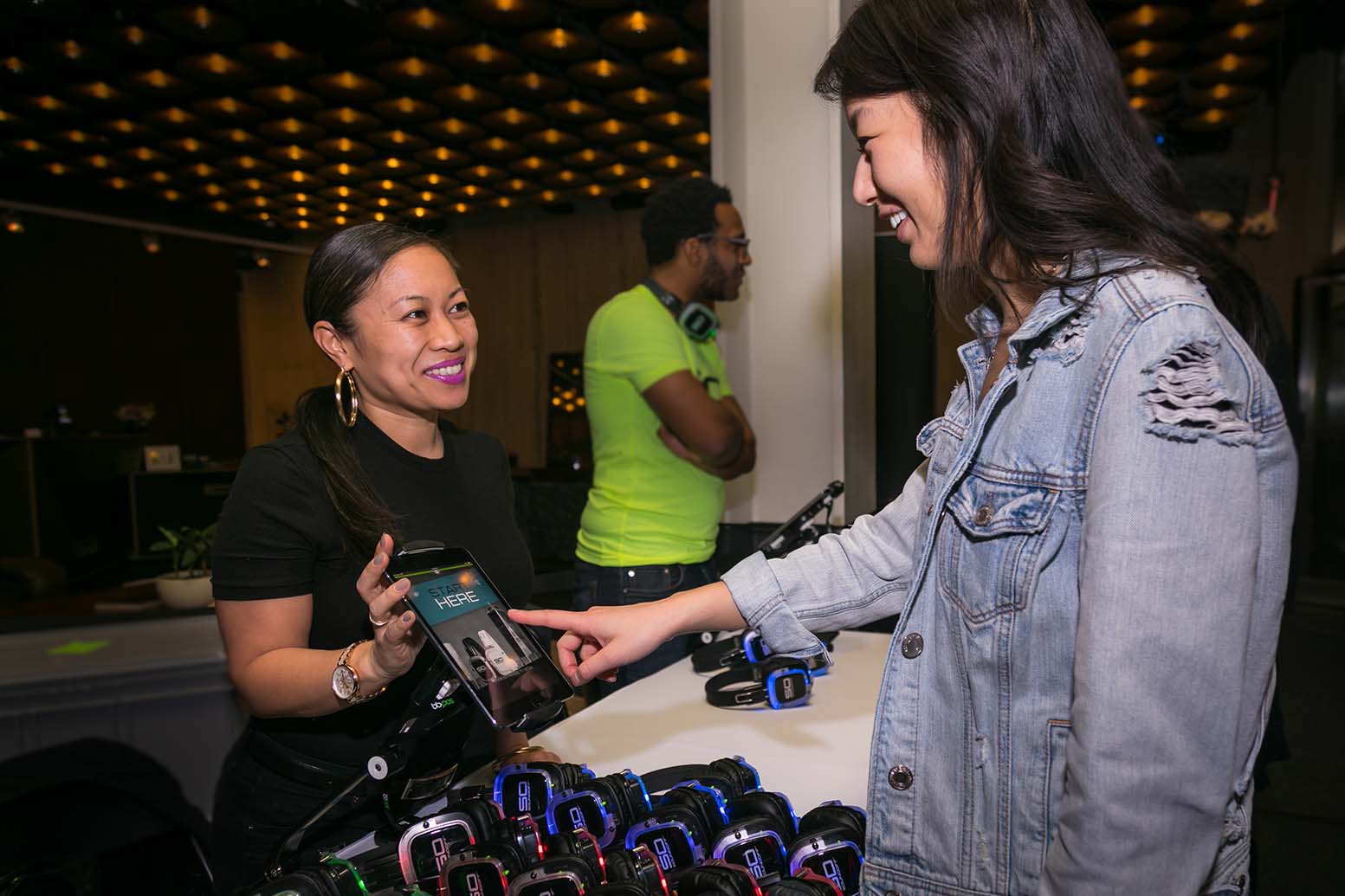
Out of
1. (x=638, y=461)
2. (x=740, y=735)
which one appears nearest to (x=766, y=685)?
(x=740, y=735)

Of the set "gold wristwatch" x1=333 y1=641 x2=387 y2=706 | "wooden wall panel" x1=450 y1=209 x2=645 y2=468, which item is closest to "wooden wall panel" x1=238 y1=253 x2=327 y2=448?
"wooden wall panel" x1=450 y1=209 x2=645 y2=468

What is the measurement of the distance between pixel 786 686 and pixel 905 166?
1177mm

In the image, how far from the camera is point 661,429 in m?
2.26

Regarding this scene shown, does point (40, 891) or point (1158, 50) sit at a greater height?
point (1158, 50)

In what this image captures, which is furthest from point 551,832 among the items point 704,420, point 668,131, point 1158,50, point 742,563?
point 668,131

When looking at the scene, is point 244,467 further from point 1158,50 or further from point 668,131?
point 668,131

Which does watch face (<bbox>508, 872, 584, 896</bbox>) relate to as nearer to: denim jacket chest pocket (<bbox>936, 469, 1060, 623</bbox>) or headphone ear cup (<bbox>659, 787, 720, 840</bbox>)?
headphone ear cup (<bbox>659, 787, 720, 840</bbox>)

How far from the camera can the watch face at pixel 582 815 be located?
1168mm

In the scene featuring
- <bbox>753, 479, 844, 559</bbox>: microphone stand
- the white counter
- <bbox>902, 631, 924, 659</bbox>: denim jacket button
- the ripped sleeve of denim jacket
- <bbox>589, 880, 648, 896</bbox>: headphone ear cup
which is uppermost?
the ripped sleeve of denim jacket

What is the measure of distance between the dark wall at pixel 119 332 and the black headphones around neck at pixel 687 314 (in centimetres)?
858

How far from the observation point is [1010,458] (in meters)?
0.82

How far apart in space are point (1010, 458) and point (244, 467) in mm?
1153

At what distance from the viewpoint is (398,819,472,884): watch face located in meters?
1.09

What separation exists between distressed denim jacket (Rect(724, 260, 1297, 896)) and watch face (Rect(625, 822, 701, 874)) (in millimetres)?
235
